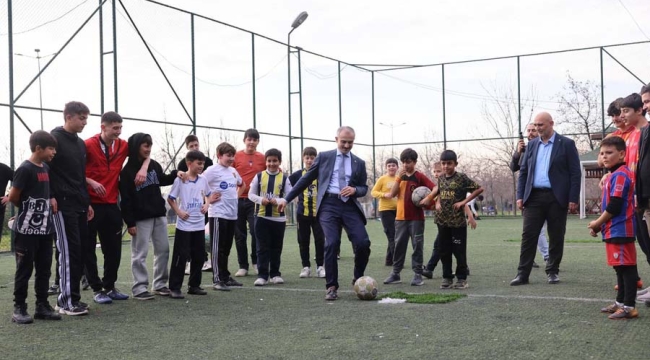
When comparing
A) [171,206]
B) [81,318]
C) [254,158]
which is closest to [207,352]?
[81,318]

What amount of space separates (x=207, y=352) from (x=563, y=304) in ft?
10.5

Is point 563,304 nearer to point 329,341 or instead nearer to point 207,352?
point 329,341

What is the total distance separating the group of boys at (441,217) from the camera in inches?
297

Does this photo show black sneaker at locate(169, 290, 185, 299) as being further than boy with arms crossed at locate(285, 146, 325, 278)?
No

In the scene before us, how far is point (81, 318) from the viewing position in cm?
586

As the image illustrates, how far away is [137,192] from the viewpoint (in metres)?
6.99

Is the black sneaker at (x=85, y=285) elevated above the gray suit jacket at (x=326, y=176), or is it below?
below

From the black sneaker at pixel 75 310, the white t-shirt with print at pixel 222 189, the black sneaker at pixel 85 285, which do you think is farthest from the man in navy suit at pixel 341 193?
the black sneaker at pixel 85 285

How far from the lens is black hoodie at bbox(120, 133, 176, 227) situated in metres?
6.96

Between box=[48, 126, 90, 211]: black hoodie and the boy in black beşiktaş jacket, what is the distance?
0.76m

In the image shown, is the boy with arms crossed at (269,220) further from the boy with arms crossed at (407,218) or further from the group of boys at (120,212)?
the boy with arms crossed at (407,218)

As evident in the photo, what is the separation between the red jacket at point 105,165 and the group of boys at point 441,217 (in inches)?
121

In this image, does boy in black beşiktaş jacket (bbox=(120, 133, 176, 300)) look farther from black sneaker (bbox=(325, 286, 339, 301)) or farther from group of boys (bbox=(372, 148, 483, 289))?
group of boys (bbox=(372, 148, 483, 289))

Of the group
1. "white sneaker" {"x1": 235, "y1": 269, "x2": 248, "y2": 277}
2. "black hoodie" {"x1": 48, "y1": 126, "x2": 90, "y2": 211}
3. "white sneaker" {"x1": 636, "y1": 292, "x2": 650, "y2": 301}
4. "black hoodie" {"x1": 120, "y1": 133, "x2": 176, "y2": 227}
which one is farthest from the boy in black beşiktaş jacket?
"white sneaker" {"x1": 636, "y1": 292, "x2": 650, "y2": 301}
